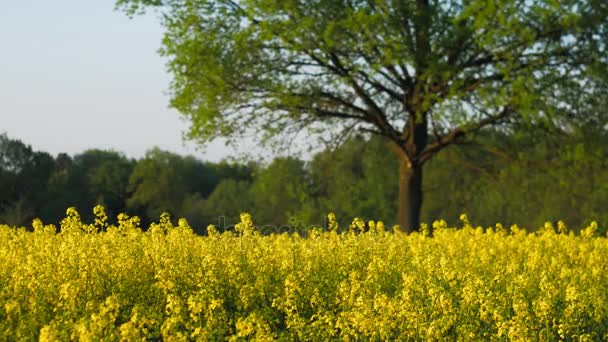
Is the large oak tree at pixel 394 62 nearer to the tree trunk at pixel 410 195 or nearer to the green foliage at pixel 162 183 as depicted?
the tree trunk at pixel 410 195

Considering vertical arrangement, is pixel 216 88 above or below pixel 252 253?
above

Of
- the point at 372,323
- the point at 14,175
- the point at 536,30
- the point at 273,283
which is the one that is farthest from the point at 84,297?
the point at 14,175

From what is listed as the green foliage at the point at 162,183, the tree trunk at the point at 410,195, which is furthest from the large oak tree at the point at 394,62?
the green foliage at the point at 162,183

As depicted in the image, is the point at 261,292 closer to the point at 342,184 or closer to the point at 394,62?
the point at 394,62

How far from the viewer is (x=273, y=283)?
8.67 m

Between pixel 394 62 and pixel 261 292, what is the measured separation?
1114cm

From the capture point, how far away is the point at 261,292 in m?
8.02

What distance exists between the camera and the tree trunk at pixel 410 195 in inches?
849

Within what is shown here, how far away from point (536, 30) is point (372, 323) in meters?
14.4

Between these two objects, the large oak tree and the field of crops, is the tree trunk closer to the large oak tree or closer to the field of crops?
the large oak tree

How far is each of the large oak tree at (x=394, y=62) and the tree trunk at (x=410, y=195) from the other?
0.11 feet

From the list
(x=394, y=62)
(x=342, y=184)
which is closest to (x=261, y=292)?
(x=394, y=62)

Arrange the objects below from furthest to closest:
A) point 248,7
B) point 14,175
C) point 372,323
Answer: point 14,175
point 248,7
point 372,323

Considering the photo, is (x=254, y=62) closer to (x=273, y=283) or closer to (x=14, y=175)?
(x=273, y=283)
